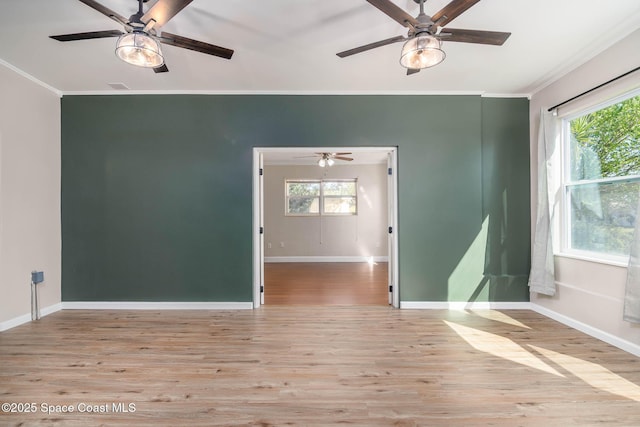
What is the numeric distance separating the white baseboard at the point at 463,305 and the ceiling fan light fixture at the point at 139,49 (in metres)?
3.51

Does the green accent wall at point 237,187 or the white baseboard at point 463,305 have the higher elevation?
the green accent wall at point 237,187

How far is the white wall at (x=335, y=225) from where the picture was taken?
7.55 meters

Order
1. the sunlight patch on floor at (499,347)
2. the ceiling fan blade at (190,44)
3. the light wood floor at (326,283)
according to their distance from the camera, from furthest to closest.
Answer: the light wood floor at (326,283) → the sunlight patch on floor at (499,347) → the ceiling fan blade at (190,44)

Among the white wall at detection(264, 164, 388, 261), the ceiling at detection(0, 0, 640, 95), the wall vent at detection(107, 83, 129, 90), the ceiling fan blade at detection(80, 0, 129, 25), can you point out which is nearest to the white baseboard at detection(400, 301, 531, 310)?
the ceiling at detection(0, 0, 640, 95)

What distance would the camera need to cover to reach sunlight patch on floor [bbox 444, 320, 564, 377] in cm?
231

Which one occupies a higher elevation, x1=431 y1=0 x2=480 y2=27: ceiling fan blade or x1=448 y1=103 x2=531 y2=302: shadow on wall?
x1=431 y1=0 x2=480 y2=27: ceiling fan blade

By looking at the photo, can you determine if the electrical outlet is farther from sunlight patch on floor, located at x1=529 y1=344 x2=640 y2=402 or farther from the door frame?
sunlight patch on floor, located at x1=529 y1=344 x2=640 y2=402

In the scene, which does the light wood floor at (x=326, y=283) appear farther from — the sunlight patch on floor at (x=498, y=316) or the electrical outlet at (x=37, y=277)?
the electrical outlet at (x=37, y=277)

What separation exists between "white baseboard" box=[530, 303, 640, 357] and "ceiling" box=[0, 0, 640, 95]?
263 centimetres

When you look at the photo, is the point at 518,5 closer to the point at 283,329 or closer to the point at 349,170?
the point at 283,329

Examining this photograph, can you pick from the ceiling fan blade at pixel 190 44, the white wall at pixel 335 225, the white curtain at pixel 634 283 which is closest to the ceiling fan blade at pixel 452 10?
the ceiling fan blade at pixel 190 44

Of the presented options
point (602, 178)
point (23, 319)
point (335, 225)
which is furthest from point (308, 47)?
point (335, 225)

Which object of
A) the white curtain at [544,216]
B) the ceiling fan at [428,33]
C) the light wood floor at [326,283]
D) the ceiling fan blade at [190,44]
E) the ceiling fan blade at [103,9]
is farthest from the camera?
the light wood floor at [326,283]

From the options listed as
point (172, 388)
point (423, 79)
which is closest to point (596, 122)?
point (423, 79)
